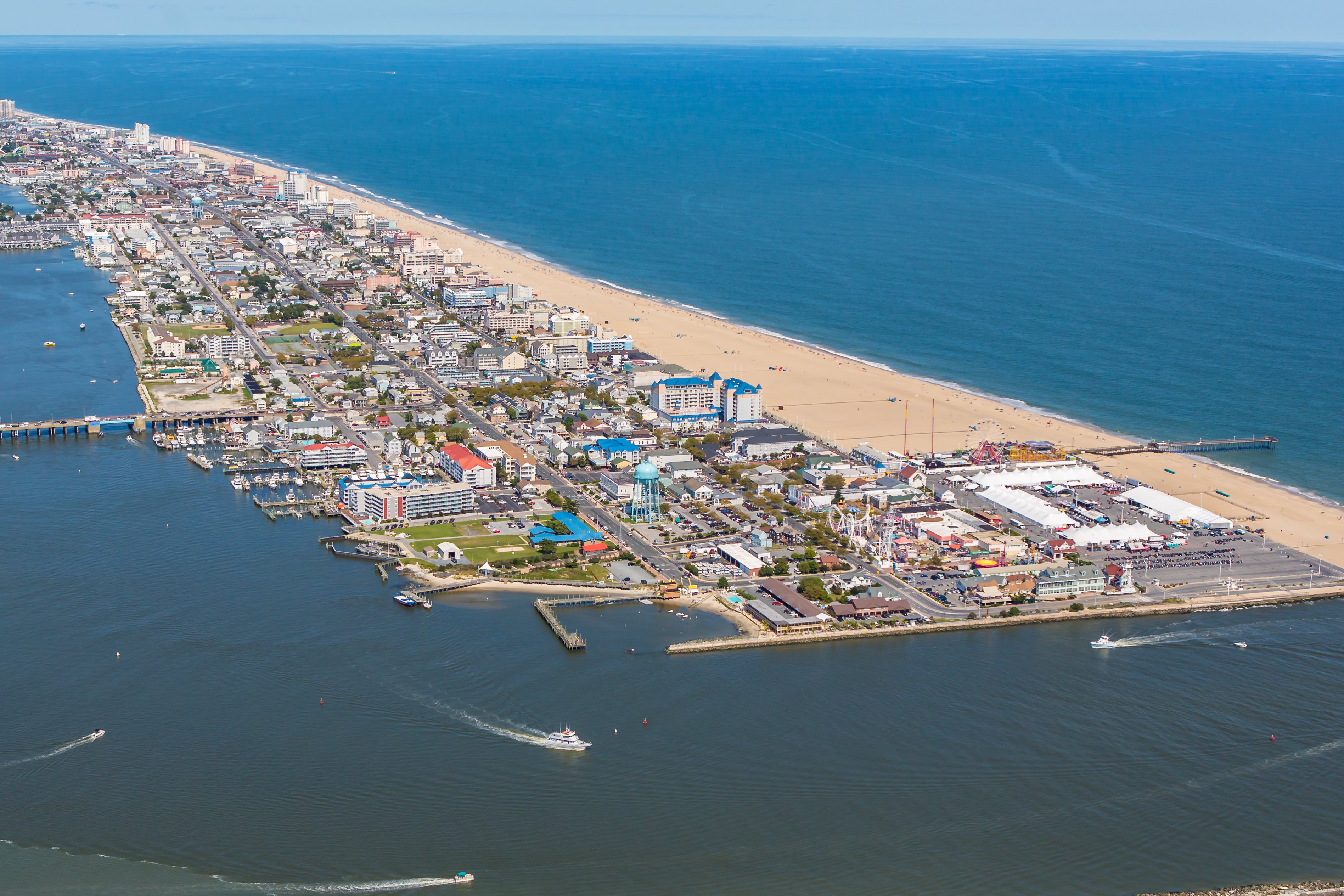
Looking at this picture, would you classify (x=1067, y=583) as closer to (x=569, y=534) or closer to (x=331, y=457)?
(x=569, y=534)

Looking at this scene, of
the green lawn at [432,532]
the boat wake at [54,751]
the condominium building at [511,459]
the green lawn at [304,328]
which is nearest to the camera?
the boat wake at [54,751]

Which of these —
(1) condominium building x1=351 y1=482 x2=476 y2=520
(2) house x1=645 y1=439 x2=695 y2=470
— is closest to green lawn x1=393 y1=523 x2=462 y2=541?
(1) condominium building x1=351 y1=482 x2=476 y2=520

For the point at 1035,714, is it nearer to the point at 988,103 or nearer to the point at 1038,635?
the point at 1038,635

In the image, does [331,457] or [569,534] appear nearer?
[569,534]

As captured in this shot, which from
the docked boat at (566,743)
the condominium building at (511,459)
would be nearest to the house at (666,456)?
the condominium building at (511,459)

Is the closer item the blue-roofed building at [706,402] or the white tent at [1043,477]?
the white tent at [1043,477]

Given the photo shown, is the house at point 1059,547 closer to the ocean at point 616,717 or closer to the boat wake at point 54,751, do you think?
the ocean at point 616,717

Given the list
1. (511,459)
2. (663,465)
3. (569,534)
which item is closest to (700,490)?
(663,465)
